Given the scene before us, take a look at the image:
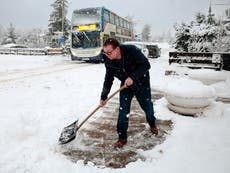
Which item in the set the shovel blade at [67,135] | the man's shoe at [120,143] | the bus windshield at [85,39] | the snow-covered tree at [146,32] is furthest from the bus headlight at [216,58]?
the snow-covered tree at [146,32]

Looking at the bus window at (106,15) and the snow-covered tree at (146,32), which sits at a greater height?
the snow-covered tree at (146,32)

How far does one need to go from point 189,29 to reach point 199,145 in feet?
44.0

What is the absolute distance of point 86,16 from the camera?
1781cm

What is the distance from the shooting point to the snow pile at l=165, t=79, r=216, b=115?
186 inches

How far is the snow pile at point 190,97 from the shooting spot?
186 inches

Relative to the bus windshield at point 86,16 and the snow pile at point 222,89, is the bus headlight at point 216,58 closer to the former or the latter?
the snow pile at point 222,89

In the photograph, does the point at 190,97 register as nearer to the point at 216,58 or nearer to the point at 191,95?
the point at 191,95

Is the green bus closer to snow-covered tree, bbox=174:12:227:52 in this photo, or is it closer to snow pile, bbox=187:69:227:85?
snow-covered tree, bbox=174:12:227:52

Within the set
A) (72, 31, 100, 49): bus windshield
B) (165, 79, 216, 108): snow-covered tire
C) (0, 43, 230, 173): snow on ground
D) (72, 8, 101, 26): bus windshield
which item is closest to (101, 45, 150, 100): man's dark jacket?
(0, 43, 230, 173): snow on ground

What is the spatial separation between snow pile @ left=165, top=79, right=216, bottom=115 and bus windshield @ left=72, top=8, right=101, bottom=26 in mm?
13789

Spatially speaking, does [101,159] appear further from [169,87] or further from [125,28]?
[125,28]

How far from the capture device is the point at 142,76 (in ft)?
11.6

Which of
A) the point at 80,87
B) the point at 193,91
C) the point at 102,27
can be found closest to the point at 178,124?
the point at 193,91

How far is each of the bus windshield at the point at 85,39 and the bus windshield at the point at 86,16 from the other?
32.8 inches
